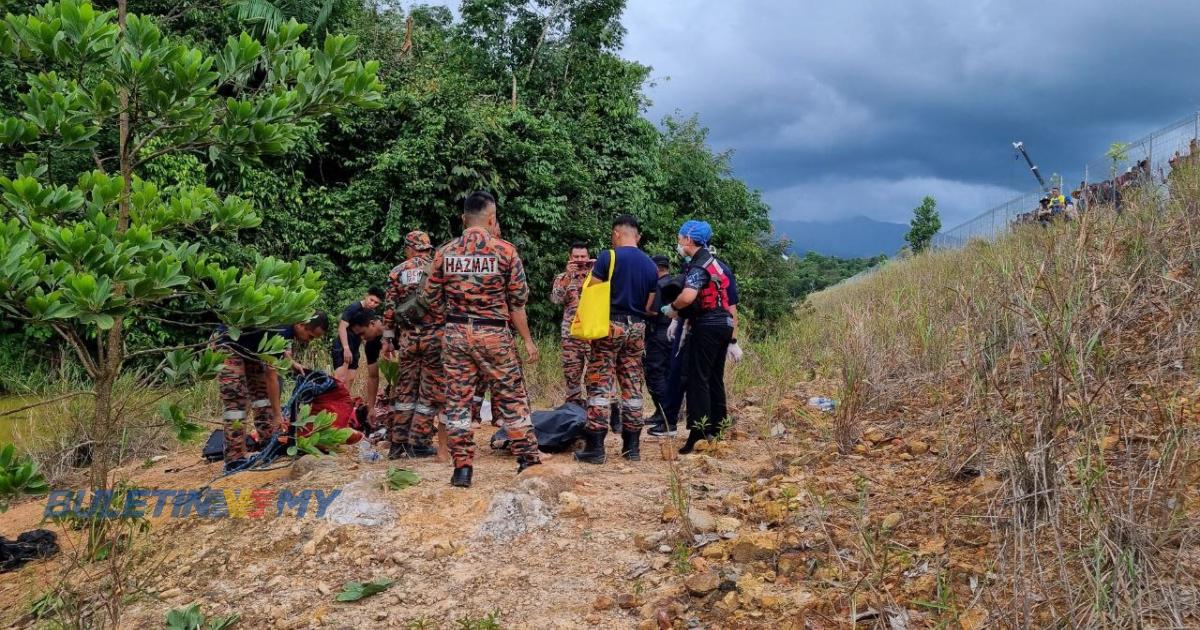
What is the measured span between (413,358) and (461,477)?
4.48 feet

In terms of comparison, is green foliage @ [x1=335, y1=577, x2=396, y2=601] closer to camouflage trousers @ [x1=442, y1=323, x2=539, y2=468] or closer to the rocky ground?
the rocky ground

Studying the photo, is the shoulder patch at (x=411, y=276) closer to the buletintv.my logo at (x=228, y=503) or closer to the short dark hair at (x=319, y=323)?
the short dark hair at (x=319, y=323)

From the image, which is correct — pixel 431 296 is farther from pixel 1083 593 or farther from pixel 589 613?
pixel 1083 593

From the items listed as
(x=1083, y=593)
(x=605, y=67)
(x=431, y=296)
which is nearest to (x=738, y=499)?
(x=1083, y=593)

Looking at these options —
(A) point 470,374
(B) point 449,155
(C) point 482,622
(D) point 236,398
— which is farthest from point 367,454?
(B) point 449,155

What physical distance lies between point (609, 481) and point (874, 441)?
1.76 m

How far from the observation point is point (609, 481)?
15.5ft

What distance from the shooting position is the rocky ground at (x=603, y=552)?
281cm

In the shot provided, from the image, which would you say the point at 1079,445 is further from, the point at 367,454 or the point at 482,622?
the point at 367,454

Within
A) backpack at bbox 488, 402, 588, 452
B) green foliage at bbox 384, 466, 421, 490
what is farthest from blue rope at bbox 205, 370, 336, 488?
backpack at bbox 488, 402, 588, 452

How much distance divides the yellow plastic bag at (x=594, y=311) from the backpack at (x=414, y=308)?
1100mm

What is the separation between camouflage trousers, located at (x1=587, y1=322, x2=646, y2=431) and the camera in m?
5.25

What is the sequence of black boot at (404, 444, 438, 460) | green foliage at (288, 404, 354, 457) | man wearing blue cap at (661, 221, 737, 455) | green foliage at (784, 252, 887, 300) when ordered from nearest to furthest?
green foliage at (288, 404, 354, 457) < man wearing blue cap at (661, 221, 737, 455) < black boot at (404, 444, 438, 460) < green foliage at (784, 252, 887, 300)

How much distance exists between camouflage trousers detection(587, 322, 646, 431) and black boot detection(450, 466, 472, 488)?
3.85 feet
